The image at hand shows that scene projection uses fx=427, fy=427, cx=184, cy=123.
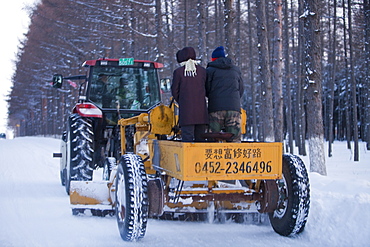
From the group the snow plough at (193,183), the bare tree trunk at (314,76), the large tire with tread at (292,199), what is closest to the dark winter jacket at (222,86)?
the snow plough at (193,183)

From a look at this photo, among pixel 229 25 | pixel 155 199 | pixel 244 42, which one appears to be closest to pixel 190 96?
pixel 155 199

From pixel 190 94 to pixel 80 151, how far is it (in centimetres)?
359

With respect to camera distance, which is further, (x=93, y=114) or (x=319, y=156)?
(x=319, y=156)

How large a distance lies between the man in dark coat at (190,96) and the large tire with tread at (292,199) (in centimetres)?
109

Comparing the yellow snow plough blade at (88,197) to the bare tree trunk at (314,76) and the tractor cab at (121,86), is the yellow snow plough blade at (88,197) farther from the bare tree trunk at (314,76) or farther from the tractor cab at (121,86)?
the bare tree trunk at (314,76)

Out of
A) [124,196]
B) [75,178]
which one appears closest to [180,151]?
[124,196]

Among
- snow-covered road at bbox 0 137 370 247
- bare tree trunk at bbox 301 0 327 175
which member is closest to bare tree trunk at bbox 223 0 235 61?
bare tree trunk at bbox 301 0 327 175

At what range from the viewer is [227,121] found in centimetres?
517

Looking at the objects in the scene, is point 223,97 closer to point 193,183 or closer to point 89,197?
point 193,183

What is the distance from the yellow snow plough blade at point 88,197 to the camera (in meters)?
5.85

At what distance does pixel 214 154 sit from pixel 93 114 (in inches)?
166

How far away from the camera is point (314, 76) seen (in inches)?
437

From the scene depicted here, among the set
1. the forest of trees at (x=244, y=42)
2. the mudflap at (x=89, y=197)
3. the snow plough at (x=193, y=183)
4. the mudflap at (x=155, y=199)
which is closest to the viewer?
the snow plough at (x=193, y=183)

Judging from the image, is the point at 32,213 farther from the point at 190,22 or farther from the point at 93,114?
the point at 190,22
